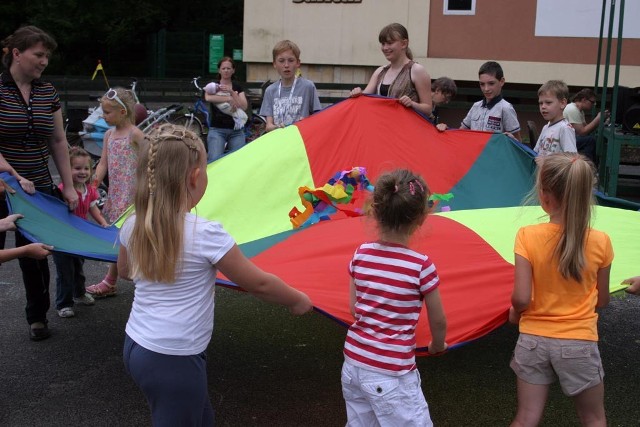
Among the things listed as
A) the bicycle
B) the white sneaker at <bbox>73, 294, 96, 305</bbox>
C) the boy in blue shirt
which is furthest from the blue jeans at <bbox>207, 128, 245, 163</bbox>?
the boy in blue shirt

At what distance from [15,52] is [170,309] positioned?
2053mm

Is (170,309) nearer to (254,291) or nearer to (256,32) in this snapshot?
(254,291)

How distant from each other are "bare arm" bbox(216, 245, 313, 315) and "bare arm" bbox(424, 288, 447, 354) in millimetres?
364

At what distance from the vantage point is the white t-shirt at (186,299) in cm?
198

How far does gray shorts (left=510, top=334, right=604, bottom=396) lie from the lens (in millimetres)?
2297

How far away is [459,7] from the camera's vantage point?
15.7 meters

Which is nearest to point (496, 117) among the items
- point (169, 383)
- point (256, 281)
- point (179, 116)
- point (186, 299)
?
point (256, 281)

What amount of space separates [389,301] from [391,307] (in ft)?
0.07

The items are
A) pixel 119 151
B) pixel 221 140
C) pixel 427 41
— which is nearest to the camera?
pixel 119 151

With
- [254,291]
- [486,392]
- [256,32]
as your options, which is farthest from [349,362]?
[256,32]

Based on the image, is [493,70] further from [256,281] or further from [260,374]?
[256,281]

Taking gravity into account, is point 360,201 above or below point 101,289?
above

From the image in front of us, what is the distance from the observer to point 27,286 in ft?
12.0

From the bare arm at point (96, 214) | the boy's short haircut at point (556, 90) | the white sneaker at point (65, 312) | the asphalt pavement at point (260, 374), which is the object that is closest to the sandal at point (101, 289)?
the asphalt pavement at point (260, 374)
